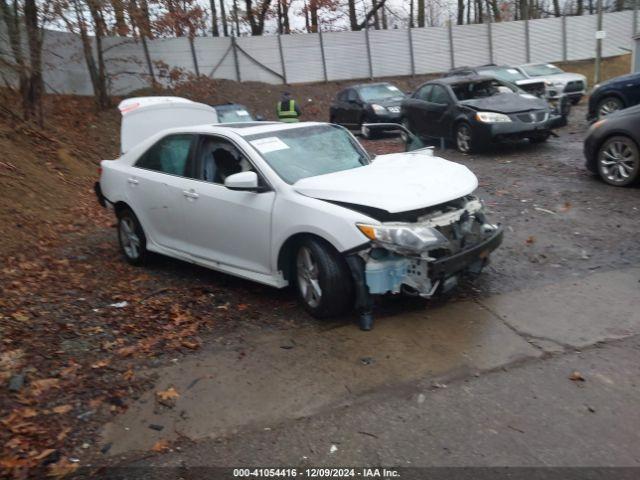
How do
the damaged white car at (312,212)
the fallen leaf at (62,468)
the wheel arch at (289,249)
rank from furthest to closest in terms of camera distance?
1. the wheel arch at (289,249)
2. the damaged white car at (312,212)
3. the fallen leaf at (62,468)

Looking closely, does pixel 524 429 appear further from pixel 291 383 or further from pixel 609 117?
pixel 609 117

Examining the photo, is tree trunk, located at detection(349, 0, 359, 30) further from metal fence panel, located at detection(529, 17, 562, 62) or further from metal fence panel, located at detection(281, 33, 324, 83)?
metal fence panel, located at detection(529, 17, 562, 62)

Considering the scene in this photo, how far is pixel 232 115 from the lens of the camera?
15383 millimetres

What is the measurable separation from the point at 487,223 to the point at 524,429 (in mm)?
2309

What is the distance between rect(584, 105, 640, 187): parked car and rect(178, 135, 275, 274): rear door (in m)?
5.53

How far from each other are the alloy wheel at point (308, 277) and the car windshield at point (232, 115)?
10726mm

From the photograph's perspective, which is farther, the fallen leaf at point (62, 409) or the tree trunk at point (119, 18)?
the tree trunk at point (119, 18)

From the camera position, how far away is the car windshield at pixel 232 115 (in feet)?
49.5

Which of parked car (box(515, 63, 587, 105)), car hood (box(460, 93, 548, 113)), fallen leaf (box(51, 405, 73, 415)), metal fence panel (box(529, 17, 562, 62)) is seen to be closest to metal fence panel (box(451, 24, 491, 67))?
metal fence panel (box(529, 17, 562, 62))

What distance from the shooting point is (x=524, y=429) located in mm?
3275

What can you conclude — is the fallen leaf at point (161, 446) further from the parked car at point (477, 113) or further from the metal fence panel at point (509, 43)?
the metal fence panel at point (509, 43)

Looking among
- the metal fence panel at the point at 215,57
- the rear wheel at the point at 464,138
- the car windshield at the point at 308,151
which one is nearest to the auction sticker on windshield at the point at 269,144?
the car windshield at the point at 308,151

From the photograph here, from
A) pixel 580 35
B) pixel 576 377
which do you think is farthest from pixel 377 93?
pixel 580 35

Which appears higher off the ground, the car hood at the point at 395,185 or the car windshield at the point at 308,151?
the car windshield at the point at 308,151
